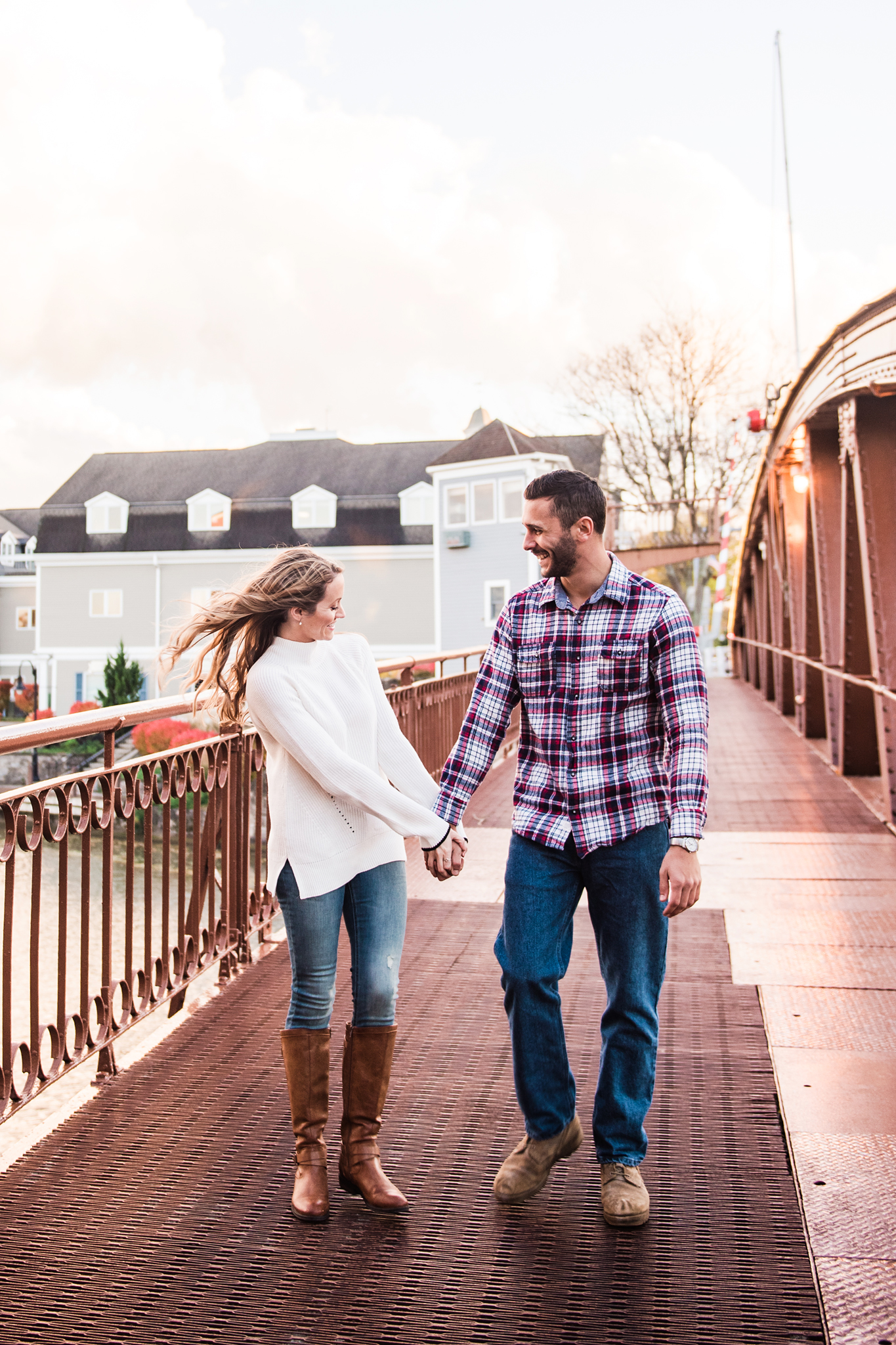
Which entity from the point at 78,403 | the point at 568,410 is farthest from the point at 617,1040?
the point at 78,403

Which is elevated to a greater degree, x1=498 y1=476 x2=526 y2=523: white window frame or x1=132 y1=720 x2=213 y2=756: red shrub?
x1=498 y1=476 x2=526 y2=523: white window frame

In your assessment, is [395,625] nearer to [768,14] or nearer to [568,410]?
[568,410]

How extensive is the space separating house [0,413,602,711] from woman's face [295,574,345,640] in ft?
109

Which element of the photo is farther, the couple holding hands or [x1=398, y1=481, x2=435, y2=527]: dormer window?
[x1=398, y1=481, x2=435, y2=527]: dormer window

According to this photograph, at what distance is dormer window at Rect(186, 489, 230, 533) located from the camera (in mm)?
43094

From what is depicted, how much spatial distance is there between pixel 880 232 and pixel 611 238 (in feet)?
119

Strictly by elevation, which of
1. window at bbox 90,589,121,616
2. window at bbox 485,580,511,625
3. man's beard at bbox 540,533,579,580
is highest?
window at bbox 90,589,121,616

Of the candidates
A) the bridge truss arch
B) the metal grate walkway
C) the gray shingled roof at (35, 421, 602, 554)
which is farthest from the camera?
the gray shingled roof at (35, 421, 602, 554)

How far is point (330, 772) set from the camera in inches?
106

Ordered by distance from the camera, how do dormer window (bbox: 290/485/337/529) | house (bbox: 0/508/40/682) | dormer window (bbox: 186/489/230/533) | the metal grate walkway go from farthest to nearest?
house (bbox: 0/508/40/682) < dormer window (bbox: 186/489/230/533) < dormer window (bbox: 290/485/337/529) < the metal grate walkway

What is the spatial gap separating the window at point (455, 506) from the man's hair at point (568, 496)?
34.3m

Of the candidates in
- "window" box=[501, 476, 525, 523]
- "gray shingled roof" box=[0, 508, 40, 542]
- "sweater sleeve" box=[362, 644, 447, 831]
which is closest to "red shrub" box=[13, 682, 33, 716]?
"gray shingled roof" box=[0, 508, 40, 542]

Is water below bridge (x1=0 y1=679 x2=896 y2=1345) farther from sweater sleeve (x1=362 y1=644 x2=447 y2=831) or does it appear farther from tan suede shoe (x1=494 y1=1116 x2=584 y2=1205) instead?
sweater sleeve (x1=362 y1=644 x2=447 y2=831)

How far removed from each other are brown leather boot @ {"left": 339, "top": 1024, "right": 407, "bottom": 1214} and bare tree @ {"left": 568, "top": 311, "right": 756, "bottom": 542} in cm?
3258
